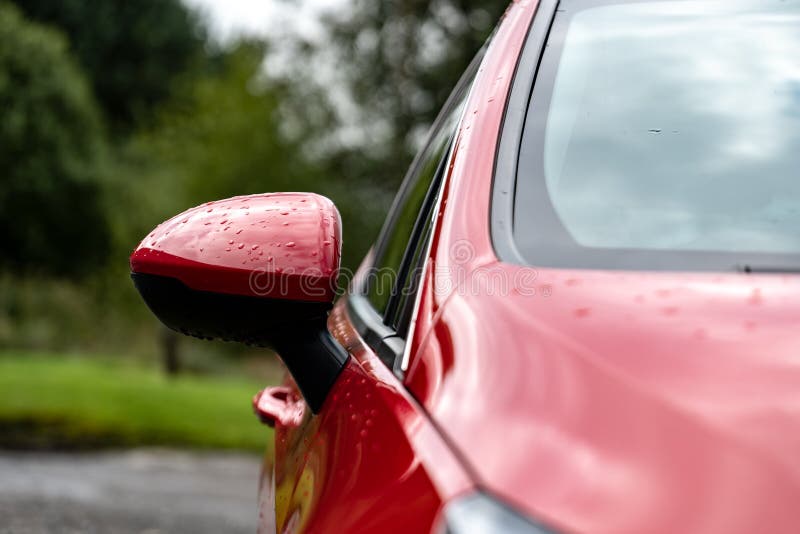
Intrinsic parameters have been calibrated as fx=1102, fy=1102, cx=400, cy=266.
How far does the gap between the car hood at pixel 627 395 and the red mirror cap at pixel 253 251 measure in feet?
0.63

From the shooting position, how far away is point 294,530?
4.21 feet

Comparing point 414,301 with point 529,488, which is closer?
point 529,488

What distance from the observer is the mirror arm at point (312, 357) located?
139 centimetres

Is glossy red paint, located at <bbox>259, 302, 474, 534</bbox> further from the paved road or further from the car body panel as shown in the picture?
the paved road

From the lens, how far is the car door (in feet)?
3.09

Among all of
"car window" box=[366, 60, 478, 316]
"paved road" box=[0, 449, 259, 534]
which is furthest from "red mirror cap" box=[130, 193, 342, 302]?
"paved road" box=[0, 449, 259, 534]

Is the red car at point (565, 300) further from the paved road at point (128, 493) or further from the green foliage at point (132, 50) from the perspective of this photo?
the green foliage at point (132, 50)

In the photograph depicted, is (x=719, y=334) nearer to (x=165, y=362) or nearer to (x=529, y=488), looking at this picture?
(x=529, y=488)

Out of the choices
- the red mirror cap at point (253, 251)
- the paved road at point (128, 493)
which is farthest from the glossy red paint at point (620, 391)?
the paved road at point (128, 493)

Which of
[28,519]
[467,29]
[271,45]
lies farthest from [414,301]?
[271,45]

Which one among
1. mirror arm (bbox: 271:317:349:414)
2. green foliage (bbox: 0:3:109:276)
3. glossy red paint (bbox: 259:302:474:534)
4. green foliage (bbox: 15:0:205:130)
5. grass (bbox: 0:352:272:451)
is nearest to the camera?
glossy red paint (bbox: 259:302:474:534)

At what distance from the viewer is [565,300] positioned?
106cm

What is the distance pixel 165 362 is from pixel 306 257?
1694 cm

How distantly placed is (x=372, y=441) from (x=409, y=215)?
1152 mm
